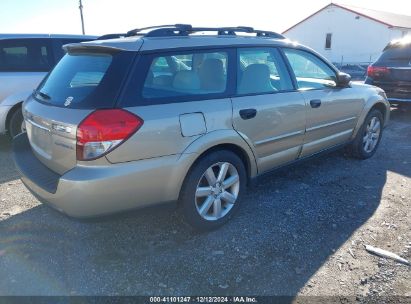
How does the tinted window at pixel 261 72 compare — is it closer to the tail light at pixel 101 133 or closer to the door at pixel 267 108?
the door at pixel 267 108

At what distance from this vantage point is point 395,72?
748cm

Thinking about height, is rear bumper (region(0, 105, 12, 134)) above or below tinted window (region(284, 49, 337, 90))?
below

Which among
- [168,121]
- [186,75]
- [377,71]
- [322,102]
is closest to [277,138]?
[322,102]

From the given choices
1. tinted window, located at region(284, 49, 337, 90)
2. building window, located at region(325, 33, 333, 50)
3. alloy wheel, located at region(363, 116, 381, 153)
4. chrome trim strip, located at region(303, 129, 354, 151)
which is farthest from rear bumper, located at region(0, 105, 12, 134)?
building window, located at region(325, 33, 333, 50)

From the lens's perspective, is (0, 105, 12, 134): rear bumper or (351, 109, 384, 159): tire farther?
(0, 105, 12, 134): rear bumper

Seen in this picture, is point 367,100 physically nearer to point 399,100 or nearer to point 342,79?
point 342,79

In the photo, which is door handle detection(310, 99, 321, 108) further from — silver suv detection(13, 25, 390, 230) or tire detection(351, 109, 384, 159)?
tire detection(351, 109, 384, 159)

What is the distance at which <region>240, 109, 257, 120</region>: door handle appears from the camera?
324 cm

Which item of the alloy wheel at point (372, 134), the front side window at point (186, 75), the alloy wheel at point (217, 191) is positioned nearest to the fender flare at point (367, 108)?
the alloy wheel at point (372, 134)

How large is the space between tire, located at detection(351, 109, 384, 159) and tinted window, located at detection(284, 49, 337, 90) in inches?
39.8

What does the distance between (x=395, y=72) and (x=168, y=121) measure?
6.47m

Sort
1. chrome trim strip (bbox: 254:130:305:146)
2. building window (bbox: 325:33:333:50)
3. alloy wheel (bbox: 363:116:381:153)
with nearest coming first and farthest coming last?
chrome trim strip (bbox: 254:130:305:146) < alloy wheel (bbox: 363:116:381:153) < building window (bbox: 325:33:333:50)

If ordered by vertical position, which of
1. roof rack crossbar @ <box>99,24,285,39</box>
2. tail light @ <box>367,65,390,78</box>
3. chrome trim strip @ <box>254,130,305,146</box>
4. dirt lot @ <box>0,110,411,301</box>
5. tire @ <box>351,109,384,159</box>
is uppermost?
roof rack crossbar @ <box>99,24,285,39</box>

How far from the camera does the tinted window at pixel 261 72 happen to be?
3381 millimetres
